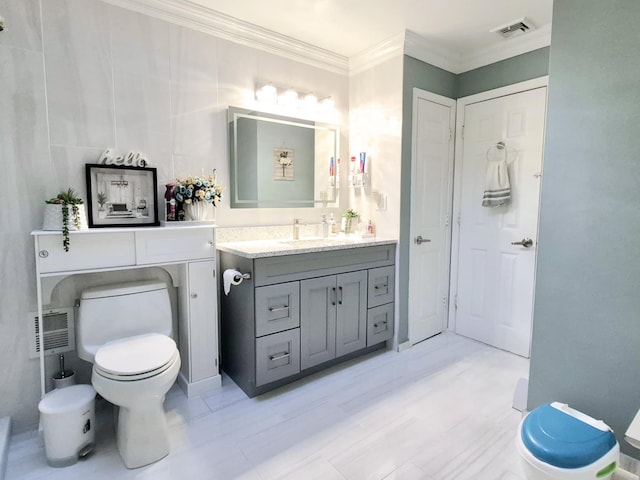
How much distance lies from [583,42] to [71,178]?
2.69m

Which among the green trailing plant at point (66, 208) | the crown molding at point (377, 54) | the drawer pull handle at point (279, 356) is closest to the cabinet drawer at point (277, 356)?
the drawer pull handle at point (279, 356)

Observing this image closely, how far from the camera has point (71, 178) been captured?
194cm

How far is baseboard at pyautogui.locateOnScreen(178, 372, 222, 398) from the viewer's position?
2.18 metres

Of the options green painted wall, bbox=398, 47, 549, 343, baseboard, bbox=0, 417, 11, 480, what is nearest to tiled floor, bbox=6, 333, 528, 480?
baseboard, bbox=0, 417, 11, 480

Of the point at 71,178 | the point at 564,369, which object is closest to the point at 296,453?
the point at 564,369

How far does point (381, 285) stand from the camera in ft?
9.02

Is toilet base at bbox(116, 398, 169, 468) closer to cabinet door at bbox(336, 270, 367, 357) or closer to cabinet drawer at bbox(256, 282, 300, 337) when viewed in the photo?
cabinet drawer at bbox(256, 282, 300, 337)

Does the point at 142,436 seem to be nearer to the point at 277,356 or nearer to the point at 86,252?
the point at 277,356

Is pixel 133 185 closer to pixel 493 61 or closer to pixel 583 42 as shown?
pixel 583 42

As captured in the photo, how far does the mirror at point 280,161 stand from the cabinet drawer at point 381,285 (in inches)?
30.6

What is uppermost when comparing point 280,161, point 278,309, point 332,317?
point 280,161

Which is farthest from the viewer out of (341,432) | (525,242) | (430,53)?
(430,53)

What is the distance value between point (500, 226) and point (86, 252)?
2.90 meters

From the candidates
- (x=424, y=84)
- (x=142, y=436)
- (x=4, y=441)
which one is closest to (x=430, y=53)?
(x=424, y=84)
